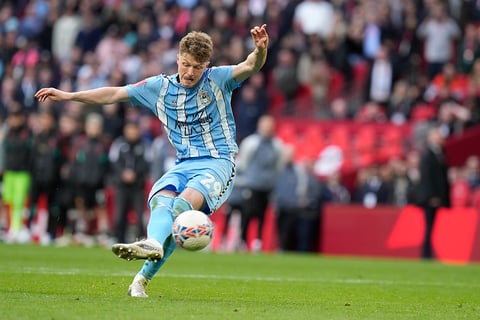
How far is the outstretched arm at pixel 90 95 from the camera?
9172 mm

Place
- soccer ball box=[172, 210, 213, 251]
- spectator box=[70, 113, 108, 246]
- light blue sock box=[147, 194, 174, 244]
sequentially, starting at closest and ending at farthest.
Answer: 1. soccer ball box=[172, 210, 213, 251]
2. light blue sock box=[147, 194, 174, 244]
3. spectator box=[70, 113, 108, 246]

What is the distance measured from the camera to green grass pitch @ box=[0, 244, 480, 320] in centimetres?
814

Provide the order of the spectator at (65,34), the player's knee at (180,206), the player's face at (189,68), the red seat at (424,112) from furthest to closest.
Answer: the spectator at (65,34) → the red seat at (424,112) → the player's face at (189,68) → the player's knee at (180,206)

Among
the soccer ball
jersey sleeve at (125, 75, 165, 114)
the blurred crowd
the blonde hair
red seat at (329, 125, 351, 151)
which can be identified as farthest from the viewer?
red seat at (329, 125, 351, 151)

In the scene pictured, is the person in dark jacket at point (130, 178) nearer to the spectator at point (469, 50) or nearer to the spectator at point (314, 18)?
the spectator at point (314, 18)

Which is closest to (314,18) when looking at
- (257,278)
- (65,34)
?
(65,34)

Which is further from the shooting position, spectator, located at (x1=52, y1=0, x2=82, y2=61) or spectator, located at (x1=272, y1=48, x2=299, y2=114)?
spectator, located at (x1=52, y1=0, x2=82, y2=61)

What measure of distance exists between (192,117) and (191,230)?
1289mm

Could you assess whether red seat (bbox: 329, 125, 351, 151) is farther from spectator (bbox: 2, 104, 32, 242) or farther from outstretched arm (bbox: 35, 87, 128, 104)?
outstretched arm (bbox: 35, 87, 128, 104)

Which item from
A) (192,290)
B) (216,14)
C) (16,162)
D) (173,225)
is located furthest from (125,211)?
(173,225)

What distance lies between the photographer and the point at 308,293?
10.6 meters

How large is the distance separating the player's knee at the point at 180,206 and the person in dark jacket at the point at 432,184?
10705 millimetres

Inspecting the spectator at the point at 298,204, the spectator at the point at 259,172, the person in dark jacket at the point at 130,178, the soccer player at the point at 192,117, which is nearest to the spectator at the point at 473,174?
the spectator at the point at 298,204

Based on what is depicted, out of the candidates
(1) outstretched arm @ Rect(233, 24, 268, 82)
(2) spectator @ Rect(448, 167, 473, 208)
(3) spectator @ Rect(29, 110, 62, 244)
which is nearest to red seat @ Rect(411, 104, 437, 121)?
(2) spectator @ Rect(448, 167, 473, 208)
